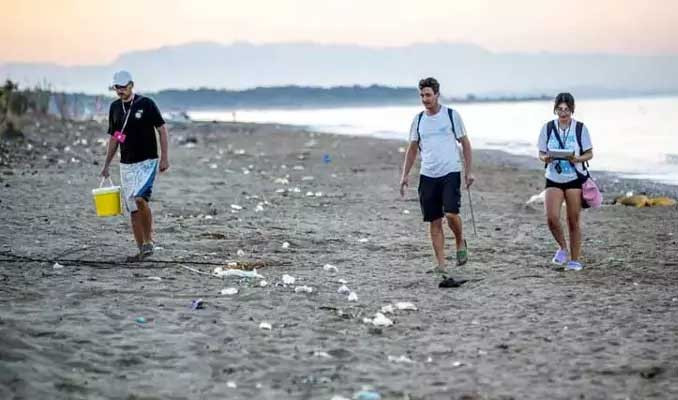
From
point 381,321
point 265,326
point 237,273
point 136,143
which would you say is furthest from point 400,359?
point 136,143

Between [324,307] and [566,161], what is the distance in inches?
107

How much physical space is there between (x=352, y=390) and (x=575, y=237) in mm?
3946

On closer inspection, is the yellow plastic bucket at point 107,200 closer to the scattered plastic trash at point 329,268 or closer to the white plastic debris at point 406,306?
the scattered plastic trash at point 329,268

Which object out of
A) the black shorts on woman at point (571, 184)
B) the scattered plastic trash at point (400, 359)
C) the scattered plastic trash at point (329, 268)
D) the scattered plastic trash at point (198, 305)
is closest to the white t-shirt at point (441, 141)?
the black shorts on woman at point (571, 184)

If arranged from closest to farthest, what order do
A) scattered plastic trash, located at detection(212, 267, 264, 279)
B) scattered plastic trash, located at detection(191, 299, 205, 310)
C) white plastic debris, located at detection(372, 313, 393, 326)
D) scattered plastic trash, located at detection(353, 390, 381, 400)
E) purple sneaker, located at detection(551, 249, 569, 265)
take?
scattered plastic trash, located at detection(353, 390, 381, 400) < white plastic debris, located at detection(372, 313, 393, 326) < scattered plastic trash, located at detection(191, 299, 205, 310) < scattered plastic trash, located at detection(212, 267, 264, 279) < purple sneaker, located at detection(551, 249, 569, 265)

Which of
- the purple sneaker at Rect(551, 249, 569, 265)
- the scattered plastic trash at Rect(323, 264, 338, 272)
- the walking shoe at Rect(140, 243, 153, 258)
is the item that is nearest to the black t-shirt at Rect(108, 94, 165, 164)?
the walking shoe at Rect(140, 243, 153, 258)

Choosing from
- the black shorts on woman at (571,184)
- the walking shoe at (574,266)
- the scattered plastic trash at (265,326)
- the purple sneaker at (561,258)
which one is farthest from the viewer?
the purple sneaker at (561,258)

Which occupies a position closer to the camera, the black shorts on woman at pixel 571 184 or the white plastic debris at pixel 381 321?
the white plastic debris at pixel 381 321

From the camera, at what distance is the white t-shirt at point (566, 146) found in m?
7.77

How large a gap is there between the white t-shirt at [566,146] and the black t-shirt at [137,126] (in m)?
3.55

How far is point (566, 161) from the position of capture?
781 cm

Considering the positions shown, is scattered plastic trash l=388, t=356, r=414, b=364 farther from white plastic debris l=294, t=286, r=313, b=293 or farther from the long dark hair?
the long dark hair

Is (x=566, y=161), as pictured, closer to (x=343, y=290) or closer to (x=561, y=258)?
(x=561, y=258)

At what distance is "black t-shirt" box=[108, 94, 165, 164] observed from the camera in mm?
8102
